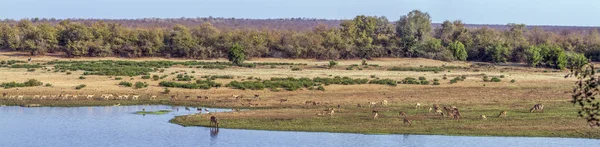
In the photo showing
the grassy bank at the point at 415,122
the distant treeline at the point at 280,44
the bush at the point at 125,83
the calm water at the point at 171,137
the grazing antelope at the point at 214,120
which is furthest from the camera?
the distant treeline at the point at 280,44

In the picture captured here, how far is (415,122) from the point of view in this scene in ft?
101

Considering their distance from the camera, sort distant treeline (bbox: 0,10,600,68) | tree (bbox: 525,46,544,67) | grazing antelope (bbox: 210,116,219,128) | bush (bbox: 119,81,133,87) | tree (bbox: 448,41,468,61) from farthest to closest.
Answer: tree (bbox: 448,41,468,61) < distant treeline (bbox: 0,10,600,68) < tree (bbox: 525,46,544,67) < bush (bbox: 119,81,133,87) < grazing antelope (bbox: 210,116,219,128)

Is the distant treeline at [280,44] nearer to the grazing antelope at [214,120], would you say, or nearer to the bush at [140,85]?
the bush at [140,85]

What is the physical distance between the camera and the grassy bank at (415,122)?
95.2ft

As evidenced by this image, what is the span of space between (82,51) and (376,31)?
114ft

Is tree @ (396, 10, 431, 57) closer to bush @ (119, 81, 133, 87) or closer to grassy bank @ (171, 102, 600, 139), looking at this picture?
bush @ (119, 81, 133, 87)

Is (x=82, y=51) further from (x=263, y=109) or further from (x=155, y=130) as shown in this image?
(x=155, y=130)

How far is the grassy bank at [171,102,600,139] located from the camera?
95.2 feet

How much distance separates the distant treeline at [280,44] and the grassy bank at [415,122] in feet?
129

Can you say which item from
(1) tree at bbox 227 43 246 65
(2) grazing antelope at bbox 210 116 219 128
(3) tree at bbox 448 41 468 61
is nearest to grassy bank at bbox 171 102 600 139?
(2) grazing antelope at bbox 210 116 219 128

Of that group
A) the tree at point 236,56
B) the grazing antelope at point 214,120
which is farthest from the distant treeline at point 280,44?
the grazing antelope at point 214,120

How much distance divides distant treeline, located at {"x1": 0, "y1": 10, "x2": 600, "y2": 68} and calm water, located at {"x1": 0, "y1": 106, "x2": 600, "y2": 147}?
44.5 m

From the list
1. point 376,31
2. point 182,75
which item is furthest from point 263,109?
point 376,31

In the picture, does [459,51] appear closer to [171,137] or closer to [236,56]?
[236,56]
